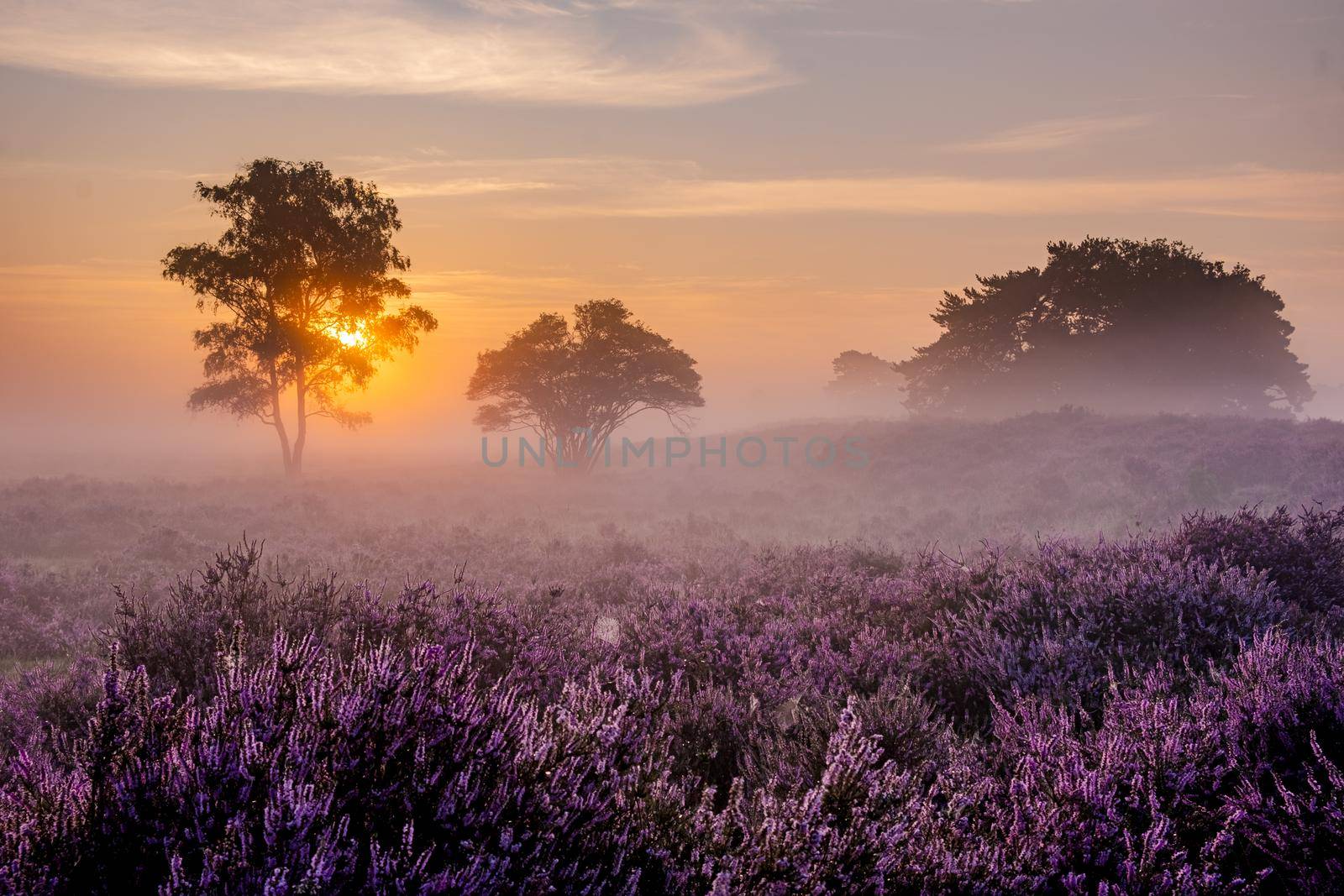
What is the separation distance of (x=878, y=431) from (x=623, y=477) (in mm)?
11576

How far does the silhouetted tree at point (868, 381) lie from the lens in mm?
84125

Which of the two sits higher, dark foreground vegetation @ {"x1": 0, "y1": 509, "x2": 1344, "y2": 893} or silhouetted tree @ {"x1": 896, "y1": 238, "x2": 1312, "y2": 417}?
silhouetted tree @ {"x1": 896, "y1": 238, "x2": 1312, "y2": 417}

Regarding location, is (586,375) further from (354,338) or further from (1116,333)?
(1116,333)

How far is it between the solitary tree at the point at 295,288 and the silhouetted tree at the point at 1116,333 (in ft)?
Result: 95.7

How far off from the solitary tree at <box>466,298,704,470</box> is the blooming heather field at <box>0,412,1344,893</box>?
22096 millimetres

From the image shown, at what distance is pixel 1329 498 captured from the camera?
15445mm

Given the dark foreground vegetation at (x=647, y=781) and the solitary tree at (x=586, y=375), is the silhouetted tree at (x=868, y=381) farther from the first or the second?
the dark foreground vegetation at (x=647, y=781)

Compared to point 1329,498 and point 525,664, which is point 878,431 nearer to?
point 1329,498

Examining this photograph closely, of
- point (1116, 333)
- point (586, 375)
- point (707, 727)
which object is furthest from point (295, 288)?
point (1116, 333)

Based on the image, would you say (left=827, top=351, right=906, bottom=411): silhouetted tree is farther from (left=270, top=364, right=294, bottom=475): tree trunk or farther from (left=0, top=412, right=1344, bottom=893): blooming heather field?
(left=0, top=412, right=1344, bottom=893): blooming heather field

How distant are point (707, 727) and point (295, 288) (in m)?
28.3

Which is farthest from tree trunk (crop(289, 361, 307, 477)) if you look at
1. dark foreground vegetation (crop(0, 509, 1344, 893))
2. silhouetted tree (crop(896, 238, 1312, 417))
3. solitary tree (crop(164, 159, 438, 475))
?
silhouetted tree (crop(896, 238, 1312, 417))

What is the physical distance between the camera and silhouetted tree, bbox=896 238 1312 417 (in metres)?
39.4

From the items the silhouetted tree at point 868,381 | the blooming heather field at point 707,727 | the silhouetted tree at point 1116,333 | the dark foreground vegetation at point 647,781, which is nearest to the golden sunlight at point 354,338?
the blooming heather field at point 707,727
